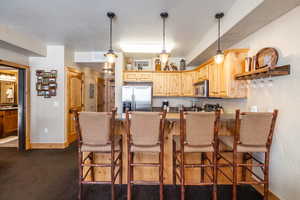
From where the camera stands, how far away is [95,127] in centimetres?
190

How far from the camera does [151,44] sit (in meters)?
3.90

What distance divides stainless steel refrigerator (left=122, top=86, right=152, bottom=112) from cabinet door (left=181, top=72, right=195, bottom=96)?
3.73 ft

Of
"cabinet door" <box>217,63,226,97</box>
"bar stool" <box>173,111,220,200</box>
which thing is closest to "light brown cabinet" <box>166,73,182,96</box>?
"cabinet door" <box>217,63,226,97</box>

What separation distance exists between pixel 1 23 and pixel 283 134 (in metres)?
4.95

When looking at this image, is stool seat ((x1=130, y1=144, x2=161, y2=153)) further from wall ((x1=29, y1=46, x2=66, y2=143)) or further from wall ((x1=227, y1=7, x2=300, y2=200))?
wall ((x1=29, y1=46, x2=66, y2=143))

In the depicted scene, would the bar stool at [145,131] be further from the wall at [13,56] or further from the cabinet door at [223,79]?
the wall at [13,56]

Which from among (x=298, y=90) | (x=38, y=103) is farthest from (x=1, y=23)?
(x=298, y=90)

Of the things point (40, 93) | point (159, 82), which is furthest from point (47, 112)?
point (159, 82)

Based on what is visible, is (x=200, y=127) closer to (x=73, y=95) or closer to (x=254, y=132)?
(x=254, y=132)

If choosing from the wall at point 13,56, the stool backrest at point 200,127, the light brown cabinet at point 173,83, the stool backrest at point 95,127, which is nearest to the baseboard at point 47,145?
the wall at point 13,56

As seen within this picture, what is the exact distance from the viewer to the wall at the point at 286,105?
1812 millimetres

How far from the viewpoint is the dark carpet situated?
7.20ft

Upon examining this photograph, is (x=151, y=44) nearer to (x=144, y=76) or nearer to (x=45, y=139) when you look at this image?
(x=144, y=76)

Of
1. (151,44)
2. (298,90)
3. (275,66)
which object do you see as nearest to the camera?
(298,90)
